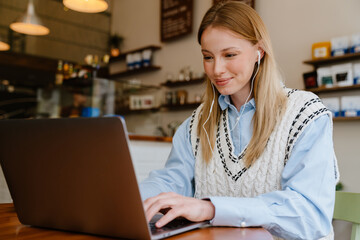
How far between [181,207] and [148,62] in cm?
492

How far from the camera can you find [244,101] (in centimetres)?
128

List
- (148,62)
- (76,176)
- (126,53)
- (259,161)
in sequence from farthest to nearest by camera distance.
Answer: (126,53)
(148,62)
(259,161)
(76,176)

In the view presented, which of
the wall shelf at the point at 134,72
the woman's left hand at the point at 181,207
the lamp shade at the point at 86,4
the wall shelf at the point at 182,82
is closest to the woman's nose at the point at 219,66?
the woman's left hand at the point at 181,207

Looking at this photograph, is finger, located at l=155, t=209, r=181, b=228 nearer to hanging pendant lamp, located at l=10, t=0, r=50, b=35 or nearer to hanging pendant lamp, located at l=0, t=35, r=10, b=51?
hanging pendant lamp, located at l=10, t=0, r=50, b=35

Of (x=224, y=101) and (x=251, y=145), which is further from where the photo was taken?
(x=224, y=101)

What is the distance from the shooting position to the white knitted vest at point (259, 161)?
108cm

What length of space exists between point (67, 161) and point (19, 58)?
5.92 meters

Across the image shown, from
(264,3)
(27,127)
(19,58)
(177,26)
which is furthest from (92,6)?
(27,127)

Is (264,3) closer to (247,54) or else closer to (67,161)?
(247,54)

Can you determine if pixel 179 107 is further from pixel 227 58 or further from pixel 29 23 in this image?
pixel 227 58

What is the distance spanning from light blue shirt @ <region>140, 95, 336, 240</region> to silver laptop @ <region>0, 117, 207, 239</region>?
10 centimetres

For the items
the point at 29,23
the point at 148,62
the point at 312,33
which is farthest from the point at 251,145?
the point at 148,62

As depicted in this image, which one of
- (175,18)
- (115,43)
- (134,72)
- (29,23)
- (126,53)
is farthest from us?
(115,43)

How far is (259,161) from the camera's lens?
3.66ft
